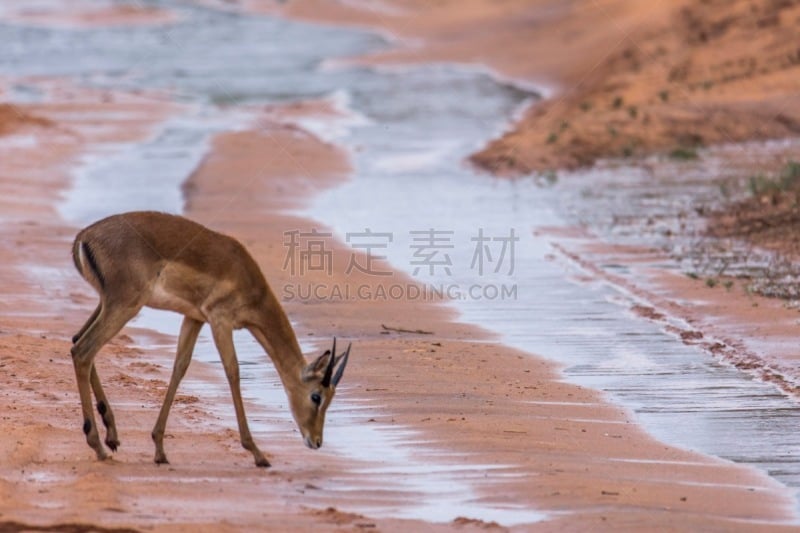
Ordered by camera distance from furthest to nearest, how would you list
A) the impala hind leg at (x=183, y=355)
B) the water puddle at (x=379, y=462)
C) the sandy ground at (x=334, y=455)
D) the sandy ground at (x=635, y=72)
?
the sandy ground at (x=635, y=72)
the impala hind leg at (x=183, y=355)
the water puddle at (x=379, y=462)
the sandy ground at (x=334, y=455)

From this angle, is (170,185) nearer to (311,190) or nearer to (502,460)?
(311,190)

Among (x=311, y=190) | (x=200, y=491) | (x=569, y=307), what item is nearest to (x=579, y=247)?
(x=569, y=307)

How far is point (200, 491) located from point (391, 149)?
78.7 ft

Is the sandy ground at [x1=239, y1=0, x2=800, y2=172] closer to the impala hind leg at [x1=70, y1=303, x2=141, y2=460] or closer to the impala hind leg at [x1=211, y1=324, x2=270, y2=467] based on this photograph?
the impala hind leg at [x1=211, y1=324, x2=270, y2=467]

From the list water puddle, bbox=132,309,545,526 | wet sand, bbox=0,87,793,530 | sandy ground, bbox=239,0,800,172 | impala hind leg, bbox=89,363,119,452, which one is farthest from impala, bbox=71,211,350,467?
sandy ground, bbox=239,0,800,172

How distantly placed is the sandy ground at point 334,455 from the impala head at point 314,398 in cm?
23

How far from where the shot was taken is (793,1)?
39.6 m

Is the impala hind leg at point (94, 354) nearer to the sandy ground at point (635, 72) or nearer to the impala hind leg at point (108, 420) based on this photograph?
the impala hind leg at point (108, 420)

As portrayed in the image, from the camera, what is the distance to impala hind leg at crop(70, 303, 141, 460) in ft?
29.5

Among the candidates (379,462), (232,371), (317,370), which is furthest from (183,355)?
(379,462)

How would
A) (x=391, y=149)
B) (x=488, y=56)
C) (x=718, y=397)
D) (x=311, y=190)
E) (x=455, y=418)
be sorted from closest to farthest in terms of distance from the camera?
(x=455, y=418) < (x=718, y=397) < (x=311, y=190) < (x=391, y=149) < (x=488, y=56)

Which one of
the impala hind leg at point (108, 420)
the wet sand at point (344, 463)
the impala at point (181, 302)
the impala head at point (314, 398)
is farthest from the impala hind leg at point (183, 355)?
the impala head at point (314, 398)

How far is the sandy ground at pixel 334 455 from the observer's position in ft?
26.1

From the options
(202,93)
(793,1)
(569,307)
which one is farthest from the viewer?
(202,93)
